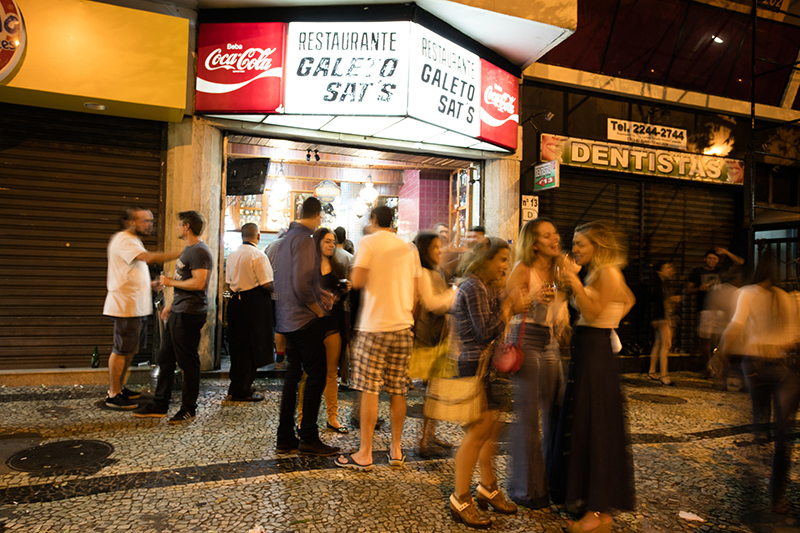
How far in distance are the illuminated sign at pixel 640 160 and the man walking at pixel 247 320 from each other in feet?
19.6

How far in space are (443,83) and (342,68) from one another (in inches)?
61.2

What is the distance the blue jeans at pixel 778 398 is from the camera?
11.5ft

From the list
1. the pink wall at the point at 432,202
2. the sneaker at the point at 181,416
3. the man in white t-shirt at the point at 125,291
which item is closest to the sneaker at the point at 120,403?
the man in white t-shirt at the point at 125,291

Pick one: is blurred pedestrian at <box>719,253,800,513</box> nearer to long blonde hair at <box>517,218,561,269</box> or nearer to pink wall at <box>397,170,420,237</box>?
long blonde hair at <box>517,218,561,269</box>

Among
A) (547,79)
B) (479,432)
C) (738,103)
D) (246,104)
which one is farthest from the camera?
(738,103)

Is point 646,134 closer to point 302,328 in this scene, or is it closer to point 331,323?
point 331,323

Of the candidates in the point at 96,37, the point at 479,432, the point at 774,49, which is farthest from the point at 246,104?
the point at 774,49

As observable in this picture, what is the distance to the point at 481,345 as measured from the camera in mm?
3203

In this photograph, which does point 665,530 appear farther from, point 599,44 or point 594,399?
point 599,44

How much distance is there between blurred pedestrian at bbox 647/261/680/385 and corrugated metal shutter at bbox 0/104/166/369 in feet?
27.3

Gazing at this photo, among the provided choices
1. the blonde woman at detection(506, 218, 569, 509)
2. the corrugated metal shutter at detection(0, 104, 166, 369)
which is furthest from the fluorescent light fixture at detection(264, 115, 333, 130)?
the blonde woman at detection(506, 218, 569, 509)

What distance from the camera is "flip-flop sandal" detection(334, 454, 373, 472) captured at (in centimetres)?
402

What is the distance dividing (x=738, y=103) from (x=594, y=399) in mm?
10913

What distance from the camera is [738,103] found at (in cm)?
1083
